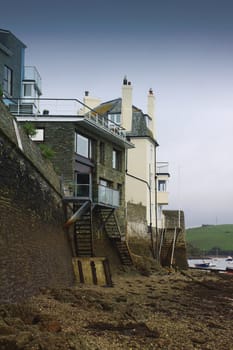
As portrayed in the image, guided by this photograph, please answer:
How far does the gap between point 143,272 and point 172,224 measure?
624 inches

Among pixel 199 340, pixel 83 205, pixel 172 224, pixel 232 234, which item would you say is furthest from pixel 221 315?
pixel 232 234

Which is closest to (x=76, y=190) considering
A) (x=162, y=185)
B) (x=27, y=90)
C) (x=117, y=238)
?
(x=117, y=238)

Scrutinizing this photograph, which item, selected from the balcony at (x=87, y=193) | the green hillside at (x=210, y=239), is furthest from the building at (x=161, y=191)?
the green hillside at (x=210, y=239)

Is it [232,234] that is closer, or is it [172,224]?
[172,224]

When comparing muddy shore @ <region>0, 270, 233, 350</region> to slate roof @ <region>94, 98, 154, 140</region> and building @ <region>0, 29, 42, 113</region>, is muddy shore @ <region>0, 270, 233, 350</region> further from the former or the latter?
slate roof @ <region>94, 98, 154, 140</region>

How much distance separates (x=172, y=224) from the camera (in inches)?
2077

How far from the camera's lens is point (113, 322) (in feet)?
53.9

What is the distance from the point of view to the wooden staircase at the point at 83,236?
30.5 metres

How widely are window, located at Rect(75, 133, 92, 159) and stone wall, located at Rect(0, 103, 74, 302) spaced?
953cm

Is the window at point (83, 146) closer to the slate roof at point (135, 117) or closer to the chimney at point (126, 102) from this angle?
the chimney at point (126, 102)

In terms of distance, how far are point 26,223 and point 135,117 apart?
30893 millimetres

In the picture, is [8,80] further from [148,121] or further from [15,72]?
[148,121]

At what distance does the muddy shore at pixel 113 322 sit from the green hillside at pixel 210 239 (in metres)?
148

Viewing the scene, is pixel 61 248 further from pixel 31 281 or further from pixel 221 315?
pixel 221 315
